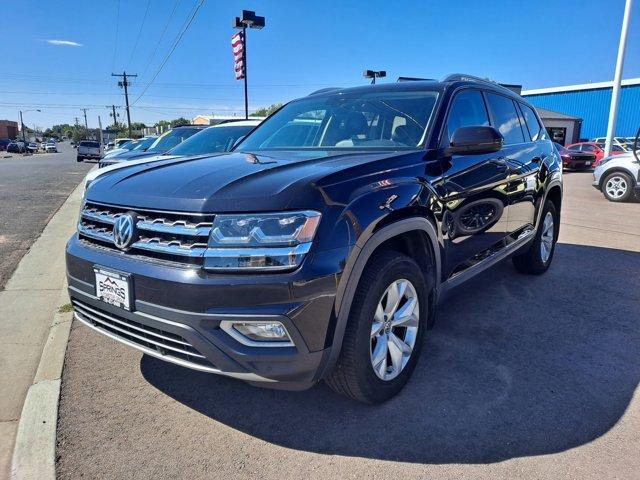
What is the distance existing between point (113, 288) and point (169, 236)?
0.45 meters

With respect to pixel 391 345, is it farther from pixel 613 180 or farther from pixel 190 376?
pixel 613 180

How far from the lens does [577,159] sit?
79.7ft

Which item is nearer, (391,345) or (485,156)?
(391,345)

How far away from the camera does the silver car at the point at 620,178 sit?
12391 mm

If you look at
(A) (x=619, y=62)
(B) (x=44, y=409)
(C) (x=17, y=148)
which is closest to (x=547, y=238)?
(B) (x=44, y=409)

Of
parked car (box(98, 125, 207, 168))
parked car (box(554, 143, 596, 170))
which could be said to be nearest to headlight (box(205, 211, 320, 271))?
parked car (box(98, 125, 207, 168))

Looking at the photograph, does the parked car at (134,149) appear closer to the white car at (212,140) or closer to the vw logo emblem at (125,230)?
the white car at (212,140)

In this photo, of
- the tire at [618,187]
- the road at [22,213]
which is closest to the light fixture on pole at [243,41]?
the road at [22,213]

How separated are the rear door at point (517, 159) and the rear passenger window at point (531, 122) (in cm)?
9

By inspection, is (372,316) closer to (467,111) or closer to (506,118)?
(467,111)

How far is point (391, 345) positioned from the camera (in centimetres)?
275

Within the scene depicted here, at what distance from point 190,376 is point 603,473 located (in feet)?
7.80

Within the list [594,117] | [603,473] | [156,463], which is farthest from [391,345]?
[594,117]

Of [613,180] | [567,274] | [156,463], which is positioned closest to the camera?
[156,463]
